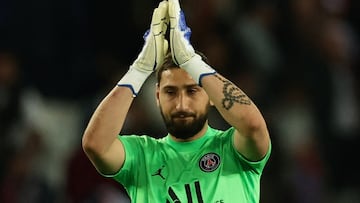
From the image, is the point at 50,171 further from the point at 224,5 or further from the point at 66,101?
the point at 224,5

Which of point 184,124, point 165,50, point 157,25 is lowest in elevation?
point 184,124

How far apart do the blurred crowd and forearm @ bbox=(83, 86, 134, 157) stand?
8.20 feet

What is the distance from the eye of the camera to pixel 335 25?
30.1ft

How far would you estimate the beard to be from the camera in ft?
17.3

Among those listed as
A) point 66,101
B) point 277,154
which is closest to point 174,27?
point 277,154

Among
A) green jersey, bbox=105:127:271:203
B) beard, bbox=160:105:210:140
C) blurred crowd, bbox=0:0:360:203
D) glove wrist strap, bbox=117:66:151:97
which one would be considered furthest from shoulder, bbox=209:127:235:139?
blurred crowd, bbox=0:0:360:203

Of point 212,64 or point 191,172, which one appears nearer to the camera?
point 191,172

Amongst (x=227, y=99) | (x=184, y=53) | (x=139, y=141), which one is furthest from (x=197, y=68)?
(x=139, y=141)

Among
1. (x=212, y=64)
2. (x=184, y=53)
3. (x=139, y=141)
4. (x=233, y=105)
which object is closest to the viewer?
(x=233, y=105)

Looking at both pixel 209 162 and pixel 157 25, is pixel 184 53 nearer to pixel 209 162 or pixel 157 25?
pixel 157 25

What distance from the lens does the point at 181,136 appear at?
5.37 meters

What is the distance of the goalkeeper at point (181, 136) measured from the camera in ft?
16.8

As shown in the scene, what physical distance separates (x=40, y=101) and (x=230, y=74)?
61.2 inches

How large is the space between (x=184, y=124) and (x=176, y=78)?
0.24 meters
